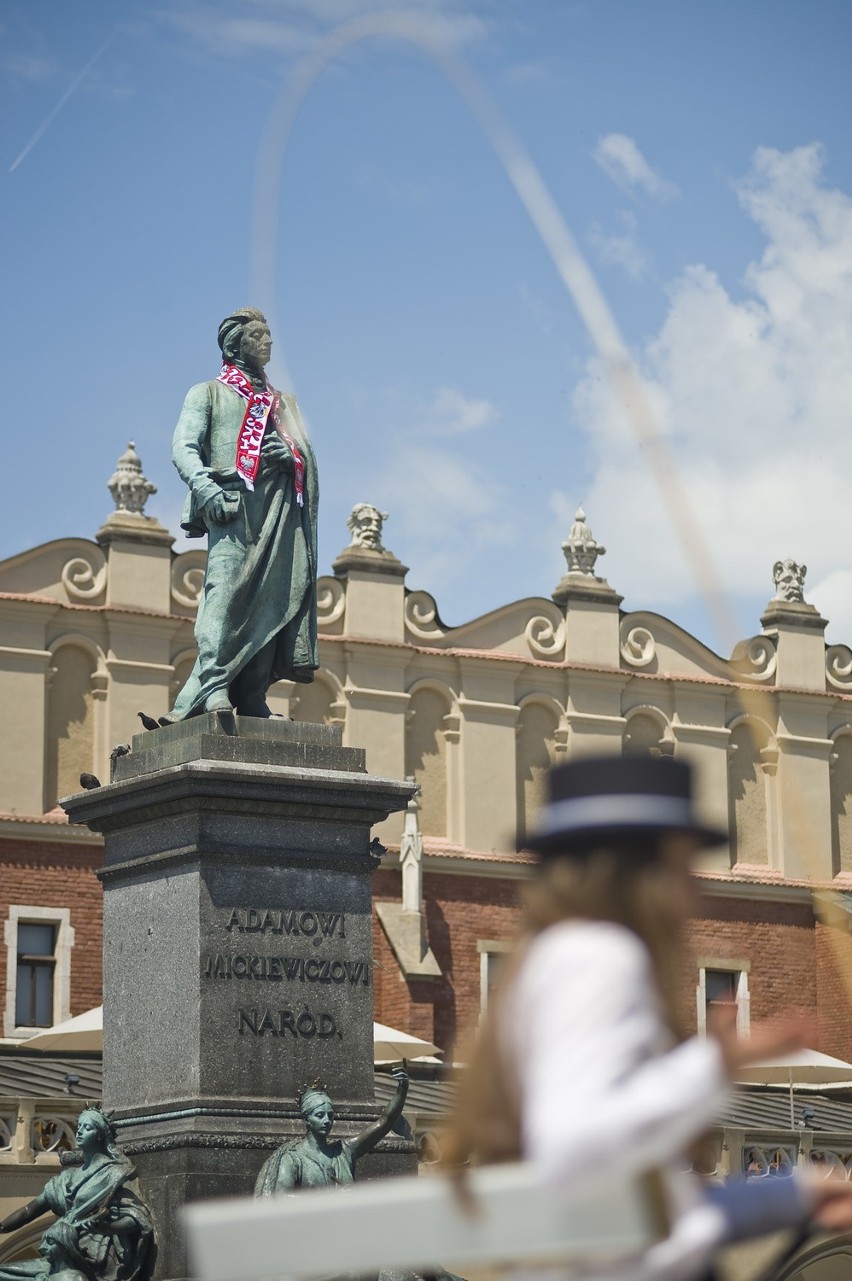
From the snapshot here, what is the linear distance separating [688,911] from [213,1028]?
7639 mm

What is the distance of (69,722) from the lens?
1391 inches

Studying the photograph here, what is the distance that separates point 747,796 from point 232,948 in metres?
30.1

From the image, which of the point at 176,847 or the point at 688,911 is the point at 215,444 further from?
the point at 688,911

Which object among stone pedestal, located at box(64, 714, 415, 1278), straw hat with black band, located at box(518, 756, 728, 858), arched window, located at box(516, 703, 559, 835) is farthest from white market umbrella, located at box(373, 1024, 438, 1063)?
straw hat with black band, located at box(518, 756, 728, 858)

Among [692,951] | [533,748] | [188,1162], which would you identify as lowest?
[188,1162]

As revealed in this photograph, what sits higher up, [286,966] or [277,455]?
[277,455]

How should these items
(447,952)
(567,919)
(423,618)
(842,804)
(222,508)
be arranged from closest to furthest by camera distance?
(567,919)
(222,508)
(447,952)
(423,618)
(842,804)

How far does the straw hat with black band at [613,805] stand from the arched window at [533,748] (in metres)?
34.3

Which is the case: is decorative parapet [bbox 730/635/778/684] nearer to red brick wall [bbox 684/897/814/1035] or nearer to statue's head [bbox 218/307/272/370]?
red brick wall [bbox 684/897/814/1035]

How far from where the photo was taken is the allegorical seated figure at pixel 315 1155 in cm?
1050

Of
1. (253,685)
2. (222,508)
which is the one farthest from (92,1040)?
(222,508)

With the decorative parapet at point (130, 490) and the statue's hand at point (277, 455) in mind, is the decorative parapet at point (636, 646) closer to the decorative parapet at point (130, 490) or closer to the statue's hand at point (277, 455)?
the decorative parapet at point (130, 490)

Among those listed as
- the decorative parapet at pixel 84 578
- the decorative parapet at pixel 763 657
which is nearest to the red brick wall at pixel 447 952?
the decorative parapet at pixel 84 578

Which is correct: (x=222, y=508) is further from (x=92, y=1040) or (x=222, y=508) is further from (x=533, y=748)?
(x=533, y=748)
